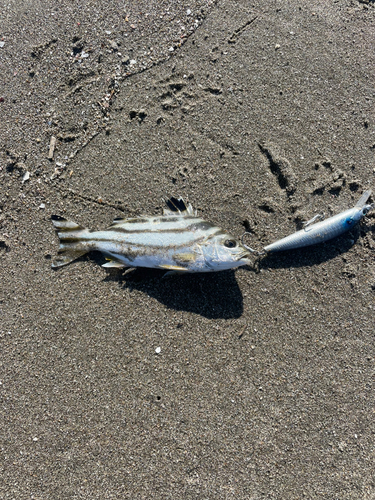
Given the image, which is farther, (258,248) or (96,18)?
(96,18)

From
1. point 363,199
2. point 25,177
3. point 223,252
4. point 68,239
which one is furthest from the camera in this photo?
point 25,177

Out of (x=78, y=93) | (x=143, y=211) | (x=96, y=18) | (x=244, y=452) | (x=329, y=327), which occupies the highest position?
(x=96, y=18)

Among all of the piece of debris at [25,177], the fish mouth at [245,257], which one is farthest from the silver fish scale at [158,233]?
the piece of debris at [25,177]

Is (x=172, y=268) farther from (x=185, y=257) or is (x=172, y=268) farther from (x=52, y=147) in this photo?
(x=52, y=147)

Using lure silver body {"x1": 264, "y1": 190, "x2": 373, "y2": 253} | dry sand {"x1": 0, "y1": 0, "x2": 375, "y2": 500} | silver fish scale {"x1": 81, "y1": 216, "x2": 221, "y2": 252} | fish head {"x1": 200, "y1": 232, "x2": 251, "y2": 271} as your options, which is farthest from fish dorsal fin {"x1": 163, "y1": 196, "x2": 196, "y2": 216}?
lure silver body {"x1": 264, "y1": 190, "x2": 373, "y2": 253}

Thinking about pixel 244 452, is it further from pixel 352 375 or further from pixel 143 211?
pixel 143 211

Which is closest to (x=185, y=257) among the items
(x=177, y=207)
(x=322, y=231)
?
(x=177, y=207)

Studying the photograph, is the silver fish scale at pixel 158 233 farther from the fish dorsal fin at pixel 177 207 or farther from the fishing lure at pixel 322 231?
the fishing lure at pixel 322 231

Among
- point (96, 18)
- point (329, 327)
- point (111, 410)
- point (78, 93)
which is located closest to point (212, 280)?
point (329, 327)
